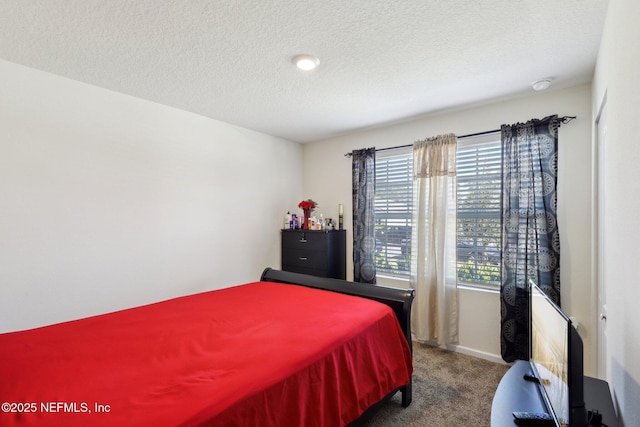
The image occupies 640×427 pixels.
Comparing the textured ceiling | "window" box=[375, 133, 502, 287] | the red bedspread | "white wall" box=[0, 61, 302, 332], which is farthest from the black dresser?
the textured ceiling

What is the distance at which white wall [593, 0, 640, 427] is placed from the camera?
970mm

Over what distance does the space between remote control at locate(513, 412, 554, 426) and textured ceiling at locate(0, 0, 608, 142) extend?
189 centimetres

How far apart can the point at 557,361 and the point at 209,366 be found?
137 cm

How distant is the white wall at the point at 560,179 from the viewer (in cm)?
244

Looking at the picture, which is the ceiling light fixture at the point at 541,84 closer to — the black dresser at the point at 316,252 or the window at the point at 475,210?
the window at the point at 475,210

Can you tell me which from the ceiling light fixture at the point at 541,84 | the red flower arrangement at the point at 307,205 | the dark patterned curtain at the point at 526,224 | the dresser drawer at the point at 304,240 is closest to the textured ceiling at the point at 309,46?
the ceiling light fixture at the point at 541,84

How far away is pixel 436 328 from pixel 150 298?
9.34ft

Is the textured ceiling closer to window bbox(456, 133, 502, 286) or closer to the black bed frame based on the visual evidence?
window bbox(456, 133, 502, 286)

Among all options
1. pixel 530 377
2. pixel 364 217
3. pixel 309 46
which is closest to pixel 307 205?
pixel 364 217

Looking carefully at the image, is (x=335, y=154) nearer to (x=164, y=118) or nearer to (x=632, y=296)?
(x=164, y=118)

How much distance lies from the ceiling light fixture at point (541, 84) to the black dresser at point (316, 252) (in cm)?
241

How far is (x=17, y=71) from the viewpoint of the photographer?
6.95ft

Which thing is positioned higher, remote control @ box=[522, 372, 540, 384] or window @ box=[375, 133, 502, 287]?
window @ box=[375, 133, 502, 287]

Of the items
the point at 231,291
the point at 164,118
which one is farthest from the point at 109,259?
the point at 164,118
